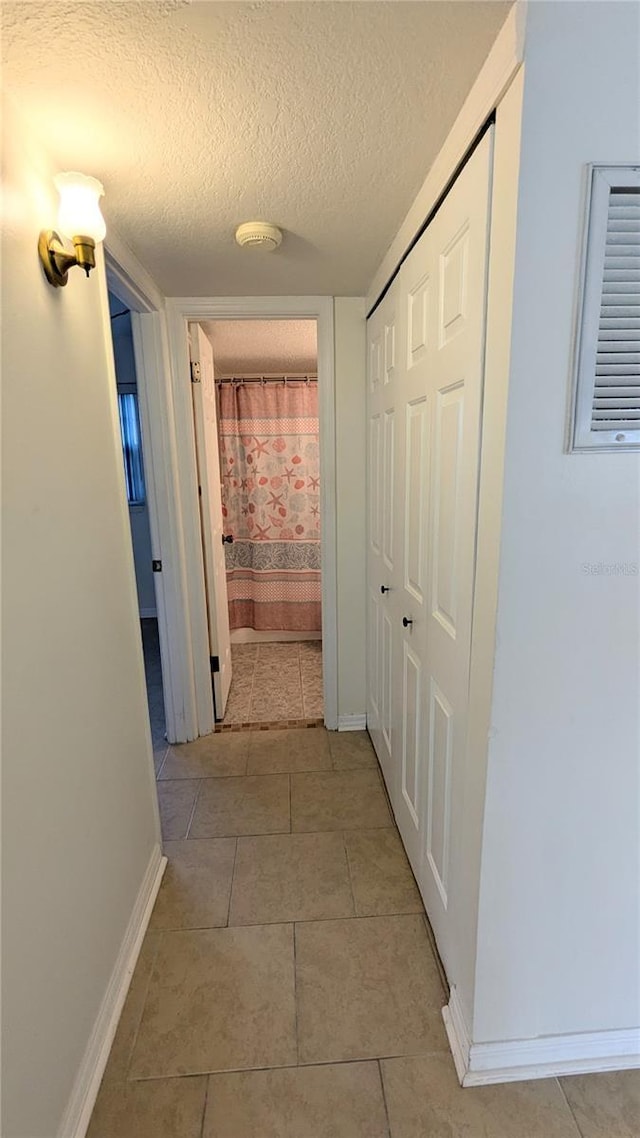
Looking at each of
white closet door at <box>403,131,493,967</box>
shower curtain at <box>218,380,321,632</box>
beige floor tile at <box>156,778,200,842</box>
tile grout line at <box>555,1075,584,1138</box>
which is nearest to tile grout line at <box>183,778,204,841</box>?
beige floor tile at <box>156,778,200,842</box>

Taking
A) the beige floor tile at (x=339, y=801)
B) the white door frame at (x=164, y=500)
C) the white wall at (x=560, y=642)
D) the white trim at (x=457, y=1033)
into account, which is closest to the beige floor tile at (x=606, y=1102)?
the white wall at (x=560, y=642)

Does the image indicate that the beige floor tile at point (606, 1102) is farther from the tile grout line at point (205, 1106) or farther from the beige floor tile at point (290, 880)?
the tile grout line at point (205, 1106)

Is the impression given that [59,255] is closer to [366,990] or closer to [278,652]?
[366,990]

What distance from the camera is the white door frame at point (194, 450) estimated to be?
2207 mm

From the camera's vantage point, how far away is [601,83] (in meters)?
0.79

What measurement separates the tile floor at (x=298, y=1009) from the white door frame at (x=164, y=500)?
57cm

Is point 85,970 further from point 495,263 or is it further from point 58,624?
point 495,263

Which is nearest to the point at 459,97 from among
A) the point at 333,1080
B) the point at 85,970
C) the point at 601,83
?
the point at 601,83

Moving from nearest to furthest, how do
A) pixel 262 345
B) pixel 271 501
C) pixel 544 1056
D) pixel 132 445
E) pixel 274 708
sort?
1. pixel 544 1056
2. pixel 274 708
3. pixel 262 345
4. pixel 271 501
5. pixel 132 445

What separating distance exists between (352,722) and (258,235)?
215cm

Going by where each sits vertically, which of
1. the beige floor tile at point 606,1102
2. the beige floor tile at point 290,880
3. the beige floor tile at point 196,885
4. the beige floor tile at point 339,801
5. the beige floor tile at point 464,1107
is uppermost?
the beige floor tile at point 339,801

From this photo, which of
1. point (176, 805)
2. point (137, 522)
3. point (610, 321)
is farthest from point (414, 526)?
point (137, 522)

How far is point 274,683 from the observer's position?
10.7 ft

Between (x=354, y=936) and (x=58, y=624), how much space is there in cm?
124
